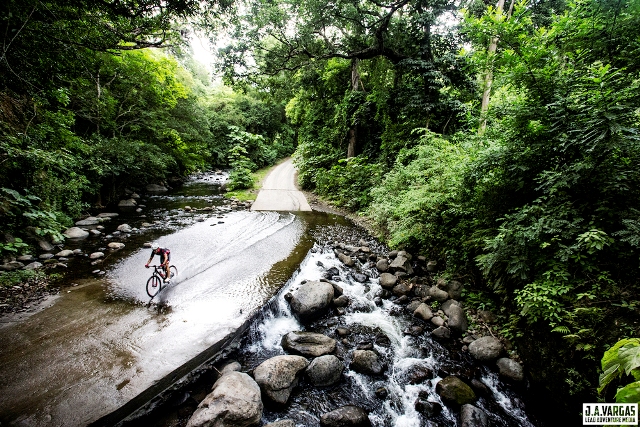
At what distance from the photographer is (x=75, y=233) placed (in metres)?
9.33

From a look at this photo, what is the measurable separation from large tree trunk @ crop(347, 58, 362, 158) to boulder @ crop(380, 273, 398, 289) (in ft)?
38.5

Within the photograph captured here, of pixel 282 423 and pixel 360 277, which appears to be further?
pixel 360 277

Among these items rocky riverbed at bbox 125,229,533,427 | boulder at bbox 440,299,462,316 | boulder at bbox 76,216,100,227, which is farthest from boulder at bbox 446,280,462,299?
boulder at bbox 76,216,100,227

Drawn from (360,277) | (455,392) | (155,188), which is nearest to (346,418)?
(455,392)

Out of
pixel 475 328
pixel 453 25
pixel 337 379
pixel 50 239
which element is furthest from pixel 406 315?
pixel 453 25

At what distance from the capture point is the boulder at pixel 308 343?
501 centimetres

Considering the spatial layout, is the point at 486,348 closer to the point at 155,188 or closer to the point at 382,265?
the point at 382,265

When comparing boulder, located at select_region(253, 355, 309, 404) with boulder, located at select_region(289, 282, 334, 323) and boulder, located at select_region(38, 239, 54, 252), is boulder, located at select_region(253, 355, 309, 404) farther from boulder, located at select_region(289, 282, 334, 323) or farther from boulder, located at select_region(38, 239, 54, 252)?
boulder, located at select_region(38, 239, 54, 252)

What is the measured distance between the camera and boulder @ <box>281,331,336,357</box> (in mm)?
5012

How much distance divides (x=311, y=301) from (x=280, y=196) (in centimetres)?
1202

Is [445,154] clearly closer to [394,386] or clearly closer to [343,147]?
[394,386]

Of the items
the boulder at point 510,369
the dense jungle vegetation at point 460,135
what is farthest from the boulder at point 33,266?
the boulder at point 510,369

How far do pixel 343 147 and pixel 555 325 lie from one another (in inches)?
672

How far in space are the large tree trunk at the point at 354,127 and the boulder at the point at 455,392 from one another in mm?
14985
